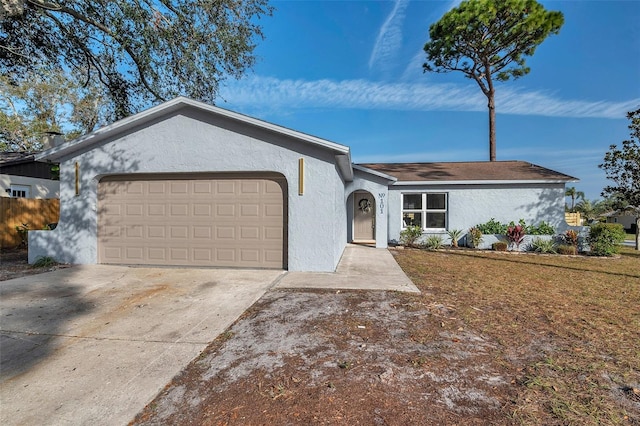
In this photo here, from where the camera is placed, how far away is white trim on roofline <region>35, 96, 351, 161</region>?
729cm

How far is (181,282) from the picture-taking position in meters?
6.56

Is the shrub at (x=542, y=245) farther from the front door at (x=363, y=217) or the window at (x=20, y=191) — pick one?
the window at (x=20, y=191)

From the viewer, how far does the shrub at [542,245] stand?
40.3 feet

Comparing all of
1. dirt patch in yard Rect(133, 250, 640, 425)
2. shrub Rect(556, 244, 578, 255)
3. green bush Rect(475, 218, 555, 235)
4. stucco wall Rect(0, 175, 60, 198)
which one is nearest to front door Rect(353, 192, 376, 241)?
green bush Rect(475, 218, 555, 235)

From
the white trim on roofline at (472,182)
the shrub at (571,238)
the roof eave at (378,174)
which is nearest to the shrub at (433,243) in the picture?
the white trim on roofline at (472,182)

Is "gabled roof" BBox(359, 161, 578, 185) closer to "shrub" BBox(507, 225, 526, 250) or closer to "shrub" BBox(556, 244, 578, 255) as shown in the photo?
"shrub" BBox(507, 225, 526, 250)

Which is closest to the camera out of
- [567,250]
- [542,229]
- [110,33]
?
[110,33]

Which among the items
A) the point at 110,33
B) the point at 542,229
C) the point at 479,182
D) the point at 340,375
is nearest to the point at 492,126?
the point at 479,182

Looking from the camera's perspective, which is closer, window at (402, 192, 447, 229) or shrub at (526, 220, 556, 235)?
shrub at (526, 220, 556, 235)

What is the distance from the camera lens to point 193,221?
8.03 meters

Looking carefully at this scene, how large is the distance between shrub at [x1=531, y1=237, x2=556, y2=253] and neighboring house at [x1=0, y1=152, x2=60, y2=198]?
2135 cm

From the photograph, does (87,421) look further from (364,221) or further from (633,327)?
(364,221)

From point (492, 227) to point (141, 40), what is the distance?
50.5 ft

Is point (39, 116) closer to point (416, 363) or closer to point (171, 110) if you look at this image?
point (171, 110)
